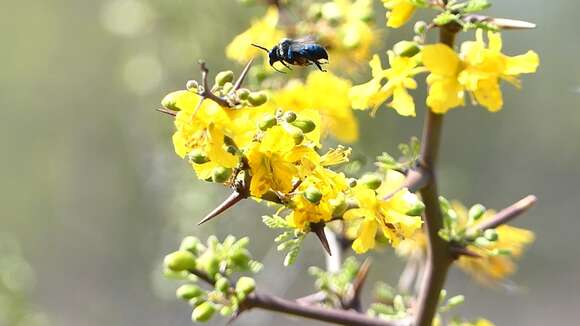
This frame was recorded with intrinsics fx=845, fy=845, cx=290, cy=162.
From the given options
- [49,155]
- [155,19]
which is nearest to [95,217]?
[49,155]

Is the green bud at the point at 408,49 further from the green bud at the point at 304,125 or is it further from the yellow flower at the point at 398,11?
the green bud at the point at 304,125

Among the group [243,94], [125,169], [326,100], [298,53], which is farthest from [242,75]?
[125,169]

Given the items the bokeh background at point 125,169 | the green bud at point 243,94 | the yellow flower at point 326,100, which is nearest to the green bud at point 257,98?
the green bud at point 243,94

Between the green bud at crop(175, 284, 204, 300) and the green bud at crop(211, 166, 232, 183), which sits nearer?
the green bud at crop(211, 166, 232, 183)

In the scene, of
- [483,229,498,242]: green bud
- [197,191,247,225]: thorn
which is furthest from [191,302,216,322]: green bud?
[483,229,498,242]: green bud

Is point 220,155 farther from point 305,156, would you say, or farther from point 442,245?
point 442,245

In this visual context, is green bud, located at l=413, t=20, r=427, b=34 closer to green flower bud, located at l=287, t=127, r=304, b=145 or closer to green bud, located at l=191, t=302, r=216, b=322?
green flower bud, located at l=287, t=127, r=304, b=145

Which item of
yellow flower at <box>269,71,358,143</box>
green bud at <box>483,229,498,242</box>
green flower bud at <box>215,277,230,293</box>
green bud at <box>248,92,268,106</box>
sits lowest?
green bud at <box>483,229,498,242</box>
